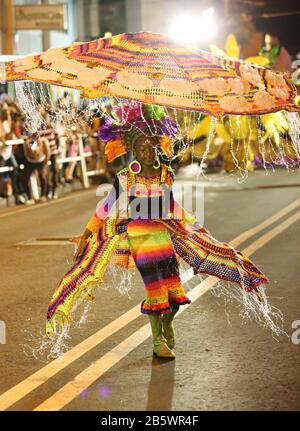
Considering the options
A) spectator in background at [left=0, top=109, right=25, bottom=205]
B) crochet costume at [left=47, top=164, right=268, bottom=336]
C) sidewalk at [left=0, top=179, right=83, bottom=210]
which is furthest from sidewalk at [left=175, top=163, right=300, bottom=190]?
crochet costume at [left=47, top=164, right=268, bottom=336]

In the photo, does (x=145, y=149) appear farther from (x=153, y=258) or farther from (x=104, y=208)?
(x=153, y=258)

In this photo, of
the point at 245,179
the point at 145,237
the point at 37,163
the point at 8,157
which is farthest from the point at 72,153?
the point at 145,237

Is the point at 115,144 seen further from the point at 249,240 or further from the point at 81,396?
the point at 249,240

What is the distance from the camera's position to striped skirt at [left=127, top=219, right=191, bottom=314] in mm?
6512

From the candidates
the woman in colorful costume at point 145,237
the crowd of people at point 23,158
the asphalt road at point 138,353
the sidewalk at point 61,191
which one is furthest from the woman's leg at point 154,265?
the sidewalk at point 61,191

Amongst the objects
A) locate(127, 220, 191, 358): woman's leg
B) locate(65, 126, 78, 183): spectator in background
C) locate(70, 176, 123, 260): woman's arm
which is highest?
locate(70, 176, 123, 260): woman's arm

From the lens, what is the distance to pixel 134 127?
6484 millimetres

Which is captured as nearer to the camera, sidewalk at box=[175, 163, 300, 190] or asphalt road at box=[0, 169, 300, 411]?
asphalt road at box=[0, 169, 300, 411]

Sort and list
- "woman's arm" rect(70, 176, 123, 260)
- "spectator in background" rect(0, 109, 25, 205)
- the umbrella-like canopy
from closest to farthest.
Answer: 1. the umbrella-like canopy
2. "woman's arm" rect(70, 176, 123, 260)
3. "spectator in background" rect(0, 109, 25, 205)

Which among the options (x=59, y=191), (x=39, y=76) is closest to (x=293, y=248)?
(x=39, y=76)

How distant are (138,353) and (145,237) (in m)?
0.83

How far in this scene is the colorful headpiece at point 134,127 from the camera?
6.45 meters

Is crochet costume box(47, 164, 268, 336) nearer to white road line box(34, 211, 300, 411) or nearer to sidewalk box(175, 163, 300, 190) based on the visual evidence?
white road line box(34, 211, 300, 411)

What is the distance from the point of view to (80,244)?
6645 millimetres
